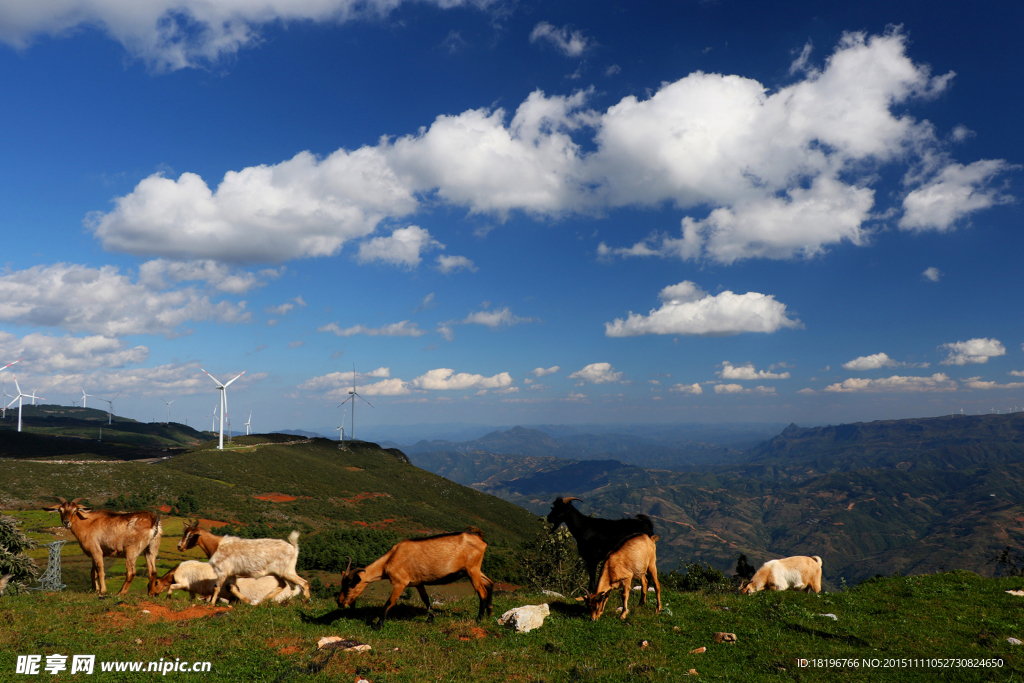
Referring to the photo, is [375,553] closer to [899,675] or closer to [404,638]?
[404,638]

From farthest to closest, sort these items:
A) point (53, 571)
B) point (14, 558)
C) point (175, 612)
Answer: point (53, 571), point (14, 558), point (175, 612)

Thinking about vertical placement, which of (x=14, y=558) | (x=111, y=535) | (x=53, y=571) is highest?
(x=111, y=535)

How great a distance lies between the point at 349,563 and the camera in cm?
1254

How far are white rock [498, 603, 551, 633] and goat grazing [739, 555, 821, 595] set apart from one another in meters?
10.2

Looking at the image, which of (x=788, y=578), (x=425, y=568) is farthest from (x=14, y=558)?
(x=788, y=578)

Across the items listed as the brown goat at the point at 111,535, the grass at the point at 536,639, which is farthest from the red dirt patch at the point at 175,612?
the brown goat at the point at 111,535

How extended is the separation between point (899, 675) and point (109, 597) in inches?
803

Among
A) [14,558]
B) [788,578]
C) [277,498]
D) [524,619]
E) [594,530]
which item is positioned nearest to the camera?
[524,619]

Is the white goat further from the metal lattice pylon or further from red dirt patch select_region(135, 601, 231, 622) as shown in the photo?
the metal lattice pylon

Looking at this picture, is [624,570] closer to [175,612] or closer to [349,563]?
[349,563]

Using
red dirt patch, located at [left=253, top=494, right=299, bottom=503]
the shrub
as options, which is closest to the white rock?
the shrub

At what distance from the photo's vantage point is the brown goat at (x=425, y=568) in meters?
12.6

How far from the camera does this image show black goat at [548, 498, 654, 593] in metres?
15.8

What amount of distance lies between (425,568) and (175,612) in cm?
685
